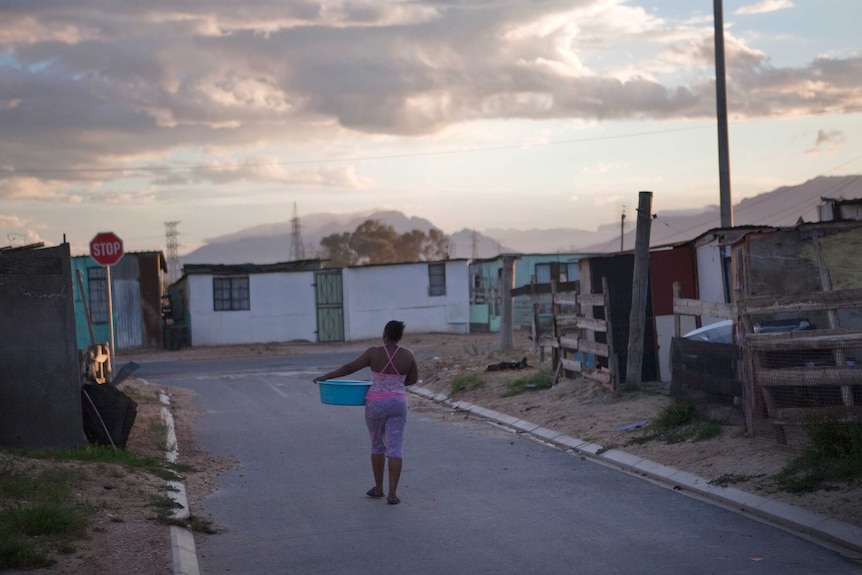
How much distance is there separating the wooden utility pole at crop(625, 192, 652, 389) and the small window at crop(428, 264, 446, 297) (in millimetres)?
28861

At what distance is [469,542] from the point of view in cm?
802

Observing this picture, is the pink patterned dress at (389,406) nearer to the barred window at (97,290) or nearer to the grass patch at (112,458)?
the grass patch at (112,458)

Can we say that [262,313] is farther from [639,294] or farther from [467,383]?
[639,294]

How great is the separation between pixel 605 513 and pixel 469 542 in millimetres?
1646

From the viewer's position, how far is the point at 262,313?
43.1 meters

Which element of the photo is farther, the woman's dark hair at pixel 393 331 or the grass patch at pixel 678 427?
the grass patch at pixel 678 427

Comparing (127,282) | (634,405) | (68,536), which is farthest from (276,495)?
(127,282)

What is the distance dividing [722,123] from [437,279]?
81.4ft

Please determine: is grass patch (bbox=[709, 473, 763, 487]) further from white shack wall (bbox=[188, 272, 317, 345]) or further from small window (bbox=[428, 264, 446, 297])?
small window (bbox=[428, 264, 446, 297])

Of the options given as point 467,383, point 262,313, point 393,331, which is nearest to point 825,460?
point 393,331

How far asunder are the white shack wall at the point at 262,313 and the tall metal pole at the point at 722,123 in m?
25.2

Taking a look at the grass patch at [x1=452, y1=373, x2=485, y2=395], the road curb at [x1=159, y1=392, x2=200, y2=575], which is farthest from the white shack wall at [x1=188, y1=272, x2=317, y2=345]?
the road curb at [x1=159, y1=392, x2=200, y2=575]

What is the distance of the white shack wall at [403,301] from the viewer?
43875mm

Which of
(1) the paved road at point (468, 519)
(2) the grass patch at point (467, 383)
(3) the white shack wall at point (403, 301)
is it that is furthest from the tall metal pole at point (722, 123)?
(3) the white shack wall at point (403, 301)
